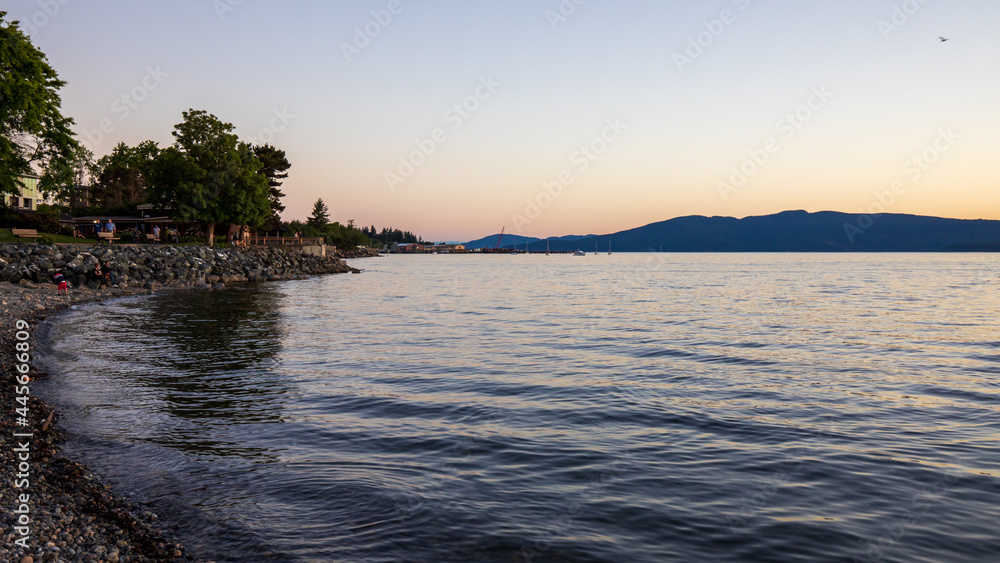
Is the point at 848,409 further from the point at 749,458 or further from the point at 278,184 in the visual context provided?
the point at 278,184

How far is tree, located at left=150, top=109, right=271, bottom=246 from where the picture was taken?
72.1 m

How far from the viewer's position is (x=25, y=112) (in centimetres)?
4241

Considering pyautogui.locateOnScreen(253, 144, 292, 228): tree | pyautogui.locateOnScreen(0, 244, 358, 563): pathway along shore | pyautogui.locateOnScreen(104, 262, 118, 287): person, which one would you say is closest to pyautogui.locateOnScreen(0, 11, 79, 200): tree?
pyautogui.locateOnScreen(104, 262, 118, 287): person

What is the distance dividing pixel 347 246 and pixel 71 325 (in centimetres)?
17008

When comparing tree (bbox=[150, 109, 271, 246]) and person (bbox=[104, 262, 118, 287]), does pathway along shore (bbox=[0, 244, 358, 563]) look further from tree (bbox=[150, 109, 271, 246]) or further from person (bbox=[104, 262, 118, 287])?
tree (bbox=[150, 109, 271, 246])

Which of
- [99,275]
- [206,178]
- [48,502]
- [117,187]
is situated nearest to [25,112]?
[99,275]

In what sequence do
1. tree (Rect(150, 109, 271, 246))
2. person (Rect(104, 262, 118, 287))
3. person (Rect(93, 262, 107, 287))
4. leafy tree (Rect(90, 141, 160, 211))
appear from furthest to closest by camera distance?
leafy tree (Rect(90, 141, 160, 211)) < tree (Rect(150, 109, 271, 246)) < person (Rect(104, 262, 118, 287)) < person (Rect(93, 262, 107, 287))

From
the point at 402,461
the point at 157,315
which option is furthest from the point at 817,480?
the point at 157,315

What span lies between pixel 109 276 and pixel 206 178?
34.8 meters

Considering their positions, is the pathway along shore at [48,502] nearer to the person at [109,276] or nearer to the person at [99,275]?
the person at [99,275]

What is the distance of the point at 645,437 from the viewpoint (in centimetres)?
1110

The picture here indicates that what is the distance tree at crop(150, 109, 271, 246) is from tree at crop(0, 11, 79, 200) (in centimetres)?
2392

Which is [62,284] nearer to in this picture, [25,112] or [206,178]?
[25,112]

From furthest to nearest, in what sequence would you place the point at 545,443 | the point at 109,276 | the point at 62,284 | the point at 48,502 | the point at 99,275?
the point at 109,276 < the point at 99,275 < the point at 62,284 < the point at 545,443 < the point at 48,502
